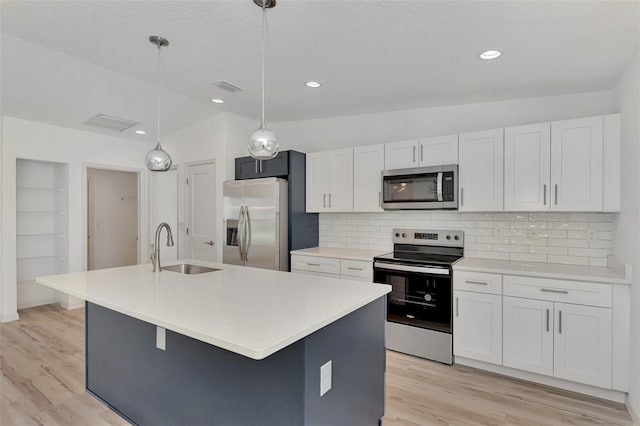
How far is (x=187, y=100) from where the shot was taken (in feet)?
13.4

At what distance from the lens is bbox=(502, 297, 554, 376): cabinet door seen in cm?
256

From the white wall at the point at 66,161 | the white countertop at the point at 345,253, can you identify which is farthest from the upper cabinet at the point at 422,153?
the white wall at the point at 66,161

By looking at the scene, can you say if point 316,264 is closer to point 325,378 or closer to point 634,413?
point 325,378

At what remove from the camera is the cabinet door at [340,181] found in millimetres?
3859

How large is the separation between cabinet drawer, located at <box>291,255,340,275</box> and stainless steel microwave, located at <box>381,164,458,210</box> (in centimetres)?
83

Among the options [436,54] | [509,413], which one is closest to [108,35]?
[436,54]

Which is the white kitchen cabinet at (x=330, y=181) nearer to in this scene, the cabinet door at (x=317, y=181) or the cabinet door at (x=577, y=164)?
the cabinet door at (x=317, y=181)

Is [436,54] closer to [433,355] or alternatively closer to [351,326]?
[351,326]

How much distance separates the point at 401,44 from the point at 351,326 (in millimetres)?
1894

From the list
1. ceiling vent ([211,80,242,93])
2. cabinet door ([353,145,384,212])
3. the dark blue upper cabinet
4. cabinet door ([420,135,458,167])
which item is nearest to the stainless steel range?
cabinet door ([353,145,384,212])

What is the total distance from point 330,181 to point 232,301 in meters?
2.48

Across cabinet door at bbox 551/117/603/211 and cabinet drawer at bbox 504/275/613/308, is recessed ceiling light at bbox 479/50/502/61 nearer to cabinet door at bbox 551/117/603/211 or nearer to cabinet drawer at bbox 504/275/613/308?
cabinet door at bbox 551/117/603/211

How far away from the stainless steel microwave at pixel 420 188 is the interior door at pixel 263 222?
1268 mm

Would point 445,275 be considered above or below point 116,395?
above
